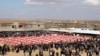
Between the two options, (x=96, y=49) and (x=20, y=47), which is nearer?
(x=96, y=49)

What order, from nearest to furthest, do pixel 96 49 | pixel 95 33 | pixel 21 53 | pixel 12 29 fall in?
pixel 96 49 < pixel 21 53 < pixel 95 33 < pixel 12 29

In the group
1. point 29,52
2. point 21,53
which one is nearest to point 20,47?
point 21,53

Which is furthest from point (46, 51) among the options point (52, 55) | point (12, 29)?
point (12, 29)

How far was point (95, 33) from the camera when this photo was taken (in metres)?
52.2

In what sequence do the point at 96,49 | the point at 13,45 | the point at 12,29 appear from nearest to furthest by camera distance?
the point at 96,49 → the point at 13,45 → the point at 12,29

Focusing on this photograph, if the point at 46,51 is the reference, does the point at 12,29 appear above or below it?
below

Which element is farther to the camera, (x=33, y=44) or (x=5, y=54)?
(x=33, y=44)

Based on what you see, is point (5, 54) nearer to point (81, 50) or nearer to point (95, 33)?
point (81, 50)

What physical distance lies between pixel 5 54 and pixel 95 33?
2544 cm

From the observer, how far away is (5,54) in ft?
103

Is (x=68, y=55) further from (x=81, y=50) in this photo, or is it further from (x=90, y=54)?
(x=81, y=50)

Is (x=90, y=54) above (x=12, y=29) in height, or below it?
above

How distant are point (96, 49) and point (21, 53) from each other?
30.9 feet

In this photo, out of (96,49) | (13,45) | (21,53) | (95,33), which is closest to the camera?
(96,49)
